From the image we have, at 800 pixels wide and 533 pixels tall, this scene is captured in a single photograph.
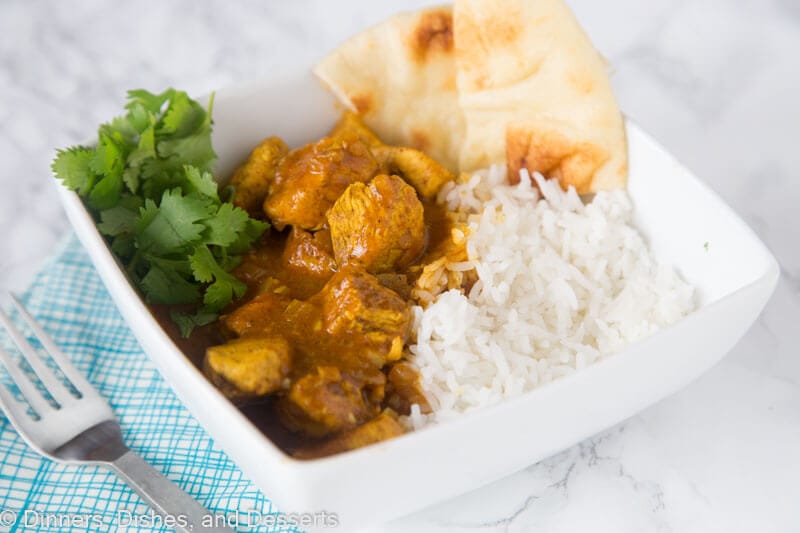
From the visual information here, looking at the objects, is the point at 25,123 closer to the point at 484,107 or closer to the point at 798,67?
the point at 484,107

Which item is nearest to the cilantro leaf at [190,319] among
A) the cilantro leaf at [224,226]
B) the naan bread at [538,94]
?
the cilantro leaf at [224,226]

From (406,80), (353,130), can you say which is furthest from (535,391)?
(406,80)

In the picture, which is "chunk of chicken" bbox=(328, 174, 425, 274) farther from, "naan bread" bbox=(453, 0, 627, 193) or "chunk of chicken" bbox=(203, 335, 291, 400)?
"naan bread" bbox=(453, 0, 627, 193)

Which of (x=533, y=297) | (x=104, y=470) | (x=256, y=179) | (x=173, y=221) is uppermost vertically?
(x=173, y=221)

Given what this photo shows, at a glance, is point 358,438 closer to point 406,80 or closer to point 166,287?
point 166,287

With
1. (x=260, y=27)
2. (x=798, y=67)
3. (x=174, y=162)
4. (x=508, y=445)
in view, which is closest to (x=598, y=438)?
(x=508, y=445)

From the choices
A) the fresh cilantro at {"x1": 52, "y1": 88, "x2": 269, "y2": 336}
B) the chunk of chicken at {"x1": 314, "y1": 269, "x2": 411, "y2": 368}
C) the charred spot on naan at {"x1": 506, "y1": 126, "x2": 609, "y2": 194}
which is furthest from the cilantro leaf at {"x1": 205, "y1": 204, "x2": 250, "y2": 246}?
the charred spot on naan at {"x1": 506, "y1": 126, "x2": 609, "y2": 194}

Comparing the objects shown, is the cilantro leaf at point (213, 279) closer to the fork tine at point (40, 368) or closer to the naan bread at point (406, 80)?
the fork tine at point (40, 368)
